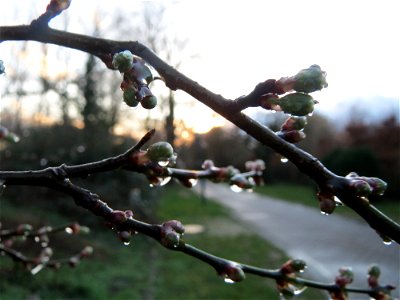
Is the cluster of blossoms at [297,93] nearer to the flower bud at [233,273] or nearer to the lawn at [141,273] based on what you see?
the flower bud at [233,273]

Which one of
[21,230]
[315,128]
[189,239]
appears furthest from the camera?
[315,128]

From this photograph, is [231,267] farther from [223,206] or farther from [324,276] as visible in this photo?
[223,206]

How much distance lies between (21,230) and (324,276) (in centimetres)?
902

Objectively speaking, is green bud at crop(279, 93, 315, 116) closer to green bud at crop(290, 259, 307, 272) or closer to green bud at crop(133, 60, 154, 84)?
green bud at crop(133, 60, 154, 84)

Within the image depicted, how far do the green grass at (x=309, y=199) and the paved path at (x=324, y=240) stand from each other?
0.86 meters

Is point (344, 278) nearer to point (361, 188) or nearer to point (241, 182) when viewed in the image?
point (241, 182)

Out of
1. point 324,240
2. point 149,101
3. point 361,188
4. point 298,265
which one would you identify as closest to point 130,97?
point 149,101

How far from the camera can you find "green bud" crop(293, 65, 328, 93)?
81cm

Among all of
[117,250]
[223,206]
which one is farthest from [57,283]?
[223,206]

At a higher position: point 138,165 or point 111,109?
point 138,165

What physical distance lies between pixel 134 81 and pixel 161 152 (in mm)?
156

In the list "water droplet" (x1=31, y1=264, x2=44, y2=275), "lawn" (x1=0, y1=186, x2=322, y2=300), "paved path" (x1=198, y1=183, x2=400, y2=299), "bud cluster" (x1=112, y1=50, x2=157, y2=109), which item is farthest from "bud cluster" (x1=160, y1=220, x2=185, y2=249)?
"paved path" (x1=198, y1=183, x2=400, y2=299)

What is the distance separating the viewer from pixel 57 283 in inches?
341

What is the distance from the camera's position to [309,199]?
2459 cm
